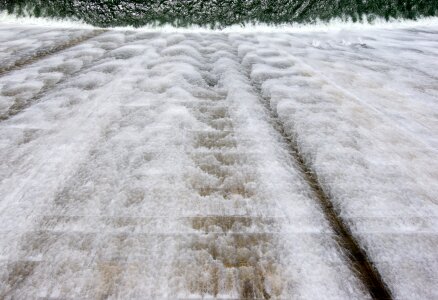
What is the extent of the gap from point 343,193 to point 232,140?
0.31 metres

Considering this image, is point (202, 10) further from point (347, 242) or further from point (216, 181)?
point (347, 242)

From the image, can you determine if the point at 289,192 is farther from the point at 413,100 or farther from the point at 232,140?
the point at 413,100

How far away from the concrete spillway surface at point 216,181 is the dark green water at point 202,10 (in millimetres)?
998

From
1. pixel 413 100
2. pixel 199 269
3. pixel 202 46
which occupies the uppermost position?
pixel 202 46

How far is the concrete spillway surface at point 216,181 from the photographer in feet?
1.56

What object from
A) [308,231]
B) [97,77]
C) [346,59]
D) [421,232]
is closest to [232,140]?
[308,231]

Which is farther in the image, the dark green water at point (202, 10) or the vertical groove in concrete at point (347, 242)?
the dark green water at point (202, 10)

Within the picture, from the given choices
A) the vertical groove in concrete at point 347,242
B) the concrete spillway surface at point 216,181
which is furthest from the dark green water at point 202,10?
the vertical groove in concrete at point 347,242

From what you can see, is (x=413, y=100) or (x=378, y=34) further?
(x=378, y=34)

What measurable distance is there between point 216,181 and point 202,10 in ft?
6.07

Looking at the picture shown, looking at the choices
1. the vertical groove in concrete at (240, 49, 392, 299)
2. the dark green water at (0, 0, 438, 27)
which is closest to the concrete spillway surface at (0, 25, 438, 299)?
the vertical groove in concrete at (240, 49, 392, 299)

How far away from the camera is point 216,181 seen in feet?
2.19

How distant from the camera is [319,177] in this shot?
26.8 inches

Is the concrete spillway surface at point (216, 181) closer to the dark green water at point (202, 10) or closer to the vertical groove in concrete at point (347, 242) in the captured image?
the vertical groove in concrete at point (347, 242)
